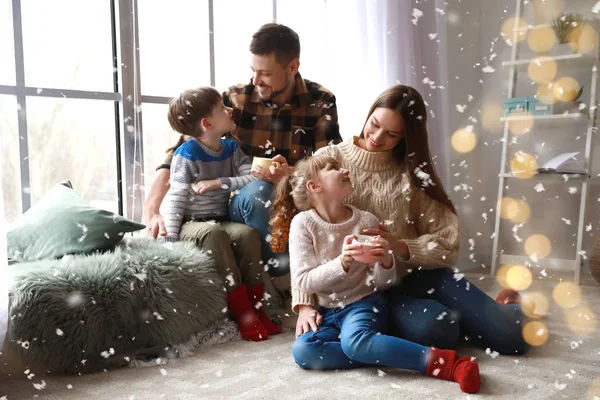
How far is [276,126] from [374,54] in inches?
32.0

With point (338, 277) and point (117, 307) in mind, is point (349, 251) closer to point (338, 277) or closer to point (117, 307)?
point (338, 277)

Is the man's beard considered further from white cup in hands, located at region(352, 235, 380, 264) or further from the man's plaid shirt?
white cup in hands, located at region(352, 235, 380, 264)

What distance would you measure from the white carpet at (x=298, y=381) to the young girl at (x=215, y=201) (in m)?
0.21

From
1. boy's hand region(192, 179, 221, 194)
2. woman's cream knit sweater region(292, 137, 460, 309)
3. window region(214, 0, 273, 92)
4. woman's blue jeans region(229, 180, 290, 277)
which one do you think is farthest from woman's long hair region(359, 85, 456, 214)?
window region(214, 0, 273, 92)

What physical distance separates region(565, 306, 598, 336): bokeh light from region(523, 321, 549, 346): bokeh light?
97mm

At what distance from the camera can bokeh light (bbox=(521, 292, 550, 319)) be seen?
1.93 meters

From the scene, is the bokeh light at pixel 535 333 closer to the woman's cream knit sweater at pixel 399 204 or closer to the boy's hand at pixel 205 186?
the woman's cream knit sweater at pixel 399 204

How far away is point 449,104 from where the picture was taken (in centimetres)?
317

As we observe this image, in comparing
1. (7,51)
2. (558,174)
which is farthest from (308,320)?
(558,174)

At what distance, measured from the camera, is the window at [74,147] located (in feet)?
6.79

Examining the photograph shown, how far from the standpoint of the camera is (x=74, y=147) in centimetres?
221

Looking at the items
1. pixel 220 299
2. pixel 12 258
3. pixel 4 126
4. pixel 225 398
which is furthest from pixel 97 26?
pixel 225 398

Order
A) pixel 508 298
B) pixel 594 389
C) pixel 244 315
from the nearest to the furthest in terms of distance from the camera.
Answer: pixel 594 389 < pixel 244 315 < pixel 508 298

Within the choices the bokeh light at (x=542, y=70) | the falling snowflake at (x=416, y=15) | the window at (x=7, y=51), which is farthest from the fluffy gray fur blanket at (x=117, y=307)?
the bokeh light at (x=542, y=70)
